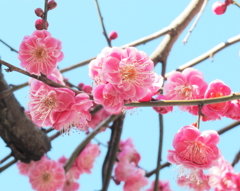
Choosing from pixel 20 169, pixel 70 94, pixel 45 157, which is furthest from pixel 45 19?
pixel 20 169

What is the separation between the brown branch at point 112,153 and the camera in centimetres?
201

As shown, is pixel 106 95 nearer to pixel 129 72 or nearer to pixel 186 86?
pixel 129 72

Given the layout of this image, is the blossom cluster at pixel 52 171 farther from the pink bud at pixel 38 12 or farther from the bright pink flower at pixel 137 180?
the pink bud at pixel 38 12

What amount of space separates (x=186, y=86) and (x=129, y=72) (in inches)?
14.8

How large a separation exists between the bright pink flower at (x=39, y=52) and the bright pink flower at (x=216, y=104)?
0.54 metres

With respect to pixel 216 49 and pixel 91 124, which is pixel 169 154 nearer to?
pixel 216 49

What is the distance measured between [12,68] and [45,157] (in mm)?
1286

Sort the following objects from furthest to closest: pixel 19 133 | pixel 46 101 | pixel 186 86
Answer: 1. pixel 19 133
2. pixel 186 86
3. pixel 46 101

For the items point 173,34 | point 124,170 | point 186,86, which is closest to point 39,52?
point 186,86

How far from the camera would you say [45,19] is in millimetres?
1073

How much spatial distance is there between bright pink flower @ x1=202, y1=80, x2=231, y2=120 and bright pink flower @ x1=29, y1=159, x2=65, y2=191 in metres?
1.08

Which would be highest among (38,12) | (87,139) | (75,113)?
(38,12)

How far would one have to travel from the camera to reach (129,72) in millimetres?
988

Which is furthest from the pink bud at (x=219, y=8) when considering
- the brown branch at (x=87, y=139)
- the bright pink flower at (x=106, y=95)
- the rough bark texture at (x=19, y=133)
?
the rough bark texture at (x=19, y=133)
